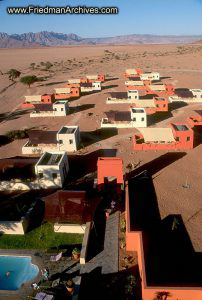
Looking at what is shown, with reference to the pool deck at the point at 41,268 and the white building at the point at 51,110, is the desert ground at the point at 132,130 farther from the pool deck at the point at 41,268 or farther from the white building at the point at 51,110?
the pool deck at the point at 41,268

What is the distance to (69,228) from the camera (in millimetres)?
27438

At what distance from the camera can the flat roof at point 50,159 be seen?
35544 millimetres

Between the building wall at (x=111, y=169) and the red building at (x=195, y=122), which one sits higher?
the red building at (x=195, y=122)

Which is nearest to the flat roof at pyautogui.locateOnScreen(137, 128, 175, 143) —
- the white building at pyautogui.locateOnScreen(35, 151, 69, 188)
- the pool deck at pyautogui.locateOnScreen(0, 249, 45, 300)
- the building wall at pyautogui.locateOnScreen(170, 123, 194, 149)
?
the building wall at pyautogui.locateOnScreen(170, 123, 194, 149)

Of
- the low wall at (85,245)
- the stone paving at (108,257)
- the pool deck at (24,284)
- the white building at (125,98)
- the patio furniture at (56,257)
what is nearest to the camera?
the pool deck at (24,284)

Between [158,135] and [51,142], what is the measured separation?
16.7 meters

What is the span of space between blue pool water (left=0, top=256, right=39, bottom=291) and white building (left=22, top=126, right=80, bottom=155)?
2210 centimetres

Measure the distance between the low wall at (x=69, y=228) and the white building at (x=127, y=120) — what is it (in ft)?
102

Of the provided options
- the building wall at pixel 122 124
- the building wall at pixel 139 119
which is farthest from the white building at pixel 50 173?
the building wall at pixel 139 119

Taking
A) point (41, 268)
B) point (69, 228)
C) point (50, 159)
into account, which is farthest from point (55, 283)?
point (50, 159)

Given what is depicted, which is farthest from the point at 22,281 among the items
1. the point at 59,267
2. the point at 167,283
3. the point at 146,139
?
the point at 146,139

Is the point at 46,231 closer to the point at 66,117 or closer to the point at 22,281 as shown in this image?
the point at 22,281

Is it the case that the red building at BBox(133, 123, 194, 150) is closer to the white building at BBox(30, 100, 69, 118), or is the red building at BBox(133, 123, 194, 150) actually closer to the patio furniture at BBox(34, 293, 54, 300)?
the white building at BBox(30, 100, 69, 118)

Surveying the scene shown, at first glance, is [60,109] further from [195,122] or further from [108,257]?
[108,257]
